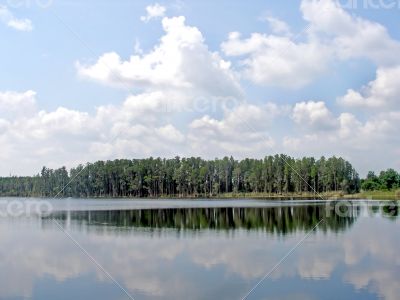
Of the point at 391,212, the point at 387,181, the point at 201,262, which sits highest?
the point at 387,181

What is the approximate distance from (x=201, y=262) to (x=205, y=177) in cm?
12556

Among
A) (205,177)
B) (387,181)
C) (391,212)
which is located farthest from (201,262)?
(205,177)

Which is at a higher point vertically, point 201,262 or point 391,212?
point 391,212

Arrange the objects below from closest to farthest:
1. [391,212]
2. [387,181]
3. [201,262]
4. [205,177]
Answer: [201,262] → [391,212] → [387,181] → [205,177]

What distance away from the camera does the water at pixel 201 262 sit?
1850 centimetres

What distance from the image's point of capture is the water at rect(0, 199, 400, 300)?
18.5 m

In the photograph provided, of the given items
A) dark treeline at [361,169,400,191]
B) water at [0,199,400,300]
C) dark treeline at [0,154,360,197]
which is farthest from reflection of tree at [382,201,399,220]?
dark treeline at [0,154,360,197]

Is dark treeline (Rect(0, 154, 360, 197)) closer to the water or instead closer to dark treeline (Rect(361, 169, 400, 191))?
dark treeline (Rect(361, 169, 400, 191))

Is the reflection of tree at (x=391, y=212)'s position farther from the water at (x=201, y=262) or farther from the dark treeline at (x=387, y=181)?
the dark treeline at (x=387, y=181)

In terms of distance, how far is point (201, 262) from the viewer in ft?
79.1

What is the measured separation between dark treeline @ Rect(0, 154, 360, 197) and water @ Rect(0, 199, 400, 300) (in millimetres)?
96024

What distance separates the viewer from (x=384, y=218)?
4772cm

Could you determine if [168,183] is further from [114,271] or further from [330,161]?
[114,271]

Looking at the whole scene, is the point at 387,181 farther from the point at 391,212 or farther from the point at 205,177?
the point at 391,212
